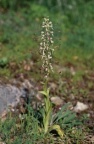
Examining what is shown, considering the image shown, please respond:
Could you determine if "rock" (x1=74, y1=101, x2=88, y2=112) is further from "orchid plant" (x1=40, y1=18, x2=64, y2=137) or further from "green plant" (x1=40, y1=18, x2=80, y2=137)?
"orchid plant" (x1=40, y1=18, x2=64, y2=137)

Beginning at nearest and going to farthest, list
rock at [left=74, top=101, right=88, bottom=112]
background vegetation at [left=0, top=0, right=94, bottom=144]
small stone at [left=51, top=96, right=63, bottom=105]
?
rock at [left=74, top=101, right=88, bottom=112] → small stone at [left=51, top=96, right=63, bottom=105] → background vegetation at [left=0, top=0, right=94, bottom=144]

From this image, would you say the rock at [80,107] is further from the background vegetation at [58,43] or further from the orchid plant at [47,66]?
the orchid plant at [47,66]

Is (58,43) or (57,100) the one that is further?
(58,43)

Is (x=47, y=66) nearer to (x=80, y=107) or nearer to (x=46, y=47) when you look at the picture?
(x=46, y=47)

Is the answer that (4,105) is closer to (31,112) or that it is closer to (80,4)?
(31,112)

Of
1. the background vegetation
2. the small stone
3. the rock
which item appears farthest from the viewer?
the background vegetation

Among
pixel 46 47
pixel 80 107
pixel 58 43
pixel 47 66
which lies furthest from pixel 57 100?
pixel 46 47

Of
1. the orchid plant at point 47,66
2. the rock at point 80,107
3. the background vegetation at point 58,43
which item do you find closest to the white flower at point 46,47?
the orchid plant at point 47,66

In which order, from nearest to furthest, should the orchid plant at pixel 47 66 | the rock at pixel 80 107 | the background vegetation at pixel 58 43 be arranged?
the orchid plant at pixel 47 66
the rock at pixel 80 107
the background vegetation at pixel 58 43

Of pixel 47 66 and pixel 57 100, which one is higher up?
pixel 47 66

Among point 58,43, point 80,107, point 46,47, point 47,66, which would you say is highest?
point 46,47

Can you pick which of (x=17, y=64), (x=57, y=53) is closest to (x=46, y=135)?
(x=17, y=64)

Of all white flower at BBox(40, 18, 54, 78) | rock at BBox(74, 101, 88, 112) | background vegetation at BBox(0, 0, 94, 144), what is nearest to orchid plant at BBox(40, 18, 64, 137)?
white flower at BBox(40, 18, 54, 78)
